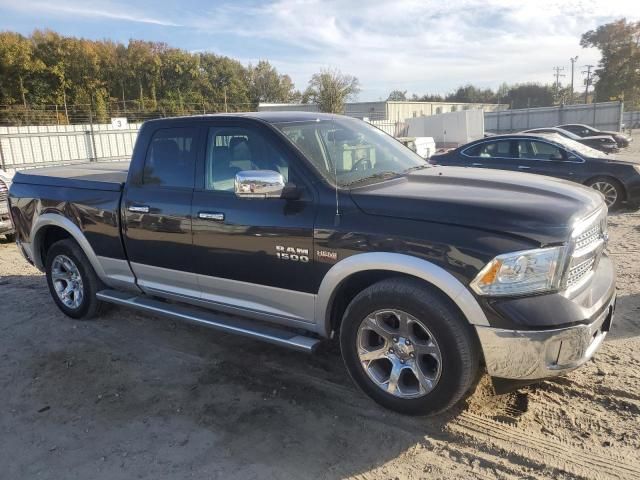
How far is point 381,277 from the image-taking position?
3.37 meters

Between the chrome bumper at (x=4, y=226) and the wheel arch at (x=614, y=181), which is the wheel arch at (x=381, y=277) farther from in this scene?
the wheel arch at (x=614, y=181)

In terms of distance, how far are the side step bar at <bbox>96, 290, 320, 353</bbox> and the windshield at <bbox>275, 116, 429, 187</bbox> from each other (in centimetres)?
113

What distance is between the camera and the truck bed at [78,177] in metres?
4.85

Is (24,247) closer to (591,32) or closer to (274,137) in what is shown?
(274,137)

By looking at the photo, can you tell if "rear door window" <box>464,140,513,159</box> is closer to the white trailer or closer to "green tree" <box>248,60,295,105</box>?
the white trailer

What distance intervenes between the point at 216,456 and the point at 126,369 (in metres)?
1.55

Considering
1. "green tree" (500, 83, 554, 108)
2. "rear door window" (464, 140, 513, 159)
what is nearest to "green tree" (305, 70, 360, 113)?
"rear door window" (464, 140, 513, 159)

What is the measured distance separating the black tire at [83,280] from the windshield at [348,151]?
2.62 meters

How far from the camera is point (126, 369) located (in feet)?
14.0

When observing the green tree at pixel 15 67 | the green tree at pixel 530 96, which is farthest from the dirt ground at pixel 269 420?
the green tree at pixel 530 96

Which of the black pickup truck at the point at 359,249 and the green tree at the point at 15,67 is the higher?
the green tree at the point at 15,67

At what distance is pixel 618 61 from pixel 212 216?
73291 mm

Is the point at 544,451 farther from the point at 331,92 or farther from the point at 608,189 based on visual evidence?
the point at 331,92

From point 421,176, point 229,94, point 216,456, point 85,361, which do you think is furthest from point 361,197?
point 229,94
